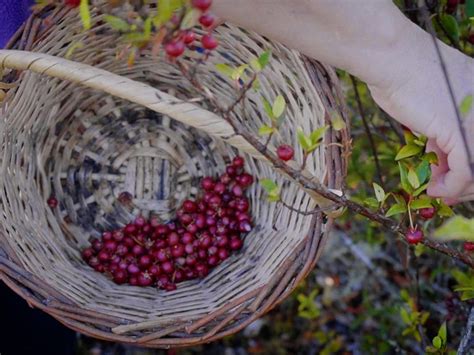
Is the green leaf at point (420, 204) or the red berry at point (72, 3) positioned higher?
the red berry at point (72, 3)

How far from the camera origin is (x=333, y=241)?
6.14ft

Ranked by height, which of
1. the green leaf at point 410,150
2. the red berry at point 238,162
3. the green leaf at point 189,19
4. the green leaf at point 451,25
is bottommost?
the red berry at point 238,162

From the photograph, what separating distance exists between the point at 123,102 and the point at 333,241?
716 millimetres

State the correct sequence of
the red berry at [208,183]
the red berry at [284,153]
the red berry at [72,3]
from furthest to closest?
the red berry at [208,183] < the red berry at [284,153] < the red berry at [72,3]

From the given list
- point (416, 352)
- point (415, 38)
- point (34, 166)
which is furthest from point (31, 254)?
point (416, 352)

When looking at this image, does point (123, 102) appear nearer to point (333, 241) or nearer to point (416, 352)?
point (333, 241)

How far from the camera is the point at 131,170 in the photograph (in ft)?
4.85

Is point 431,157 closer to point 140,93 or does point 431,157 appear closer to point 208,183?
point 140,93

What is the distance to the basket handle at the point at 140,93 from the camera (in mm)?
852

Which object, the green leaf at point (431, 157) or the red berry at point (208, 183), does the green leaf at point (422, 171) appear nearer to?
the green leaf at point (431, 157)

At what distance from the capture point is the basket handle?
852 millimetres

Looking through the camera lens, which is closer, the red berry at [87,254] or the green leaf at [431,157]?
the green leaf at [431,157]

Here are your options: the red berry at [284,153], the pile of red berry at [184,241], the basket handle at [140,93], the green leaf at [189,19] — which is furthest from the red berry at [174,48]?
the pile of red berry at [184,241]

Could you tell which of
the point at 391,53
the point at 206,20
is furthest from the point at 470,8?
the point at 206,20
